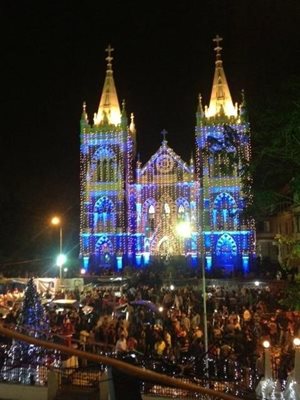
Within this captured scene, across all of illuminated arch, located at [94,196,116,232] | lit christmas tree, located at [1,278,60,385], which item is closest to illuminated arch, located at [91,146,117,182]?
illuminated arch, located at [94,196,116,232]

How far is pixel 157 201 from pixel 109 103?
568 inches

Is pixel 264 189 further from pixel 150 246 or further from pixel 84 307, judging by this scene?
pixel 150 246

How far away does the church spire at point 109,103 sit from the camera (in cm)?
5822

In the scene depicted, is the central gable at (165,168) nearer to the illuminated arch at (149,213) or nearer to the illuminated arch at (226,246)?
the illuminated arch at (149,213)

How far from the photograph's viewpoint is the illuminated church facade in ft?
169

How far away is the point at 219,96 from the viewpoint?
57.9m

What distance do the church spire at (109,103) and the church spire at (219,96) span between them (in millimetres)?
11286

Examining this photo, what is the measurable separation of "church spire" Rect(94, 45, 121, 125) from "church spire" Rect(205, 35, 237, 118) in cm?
1129

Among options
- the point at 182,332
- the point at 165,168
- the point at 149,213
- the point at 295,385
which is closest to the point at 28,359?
the point at 182,332

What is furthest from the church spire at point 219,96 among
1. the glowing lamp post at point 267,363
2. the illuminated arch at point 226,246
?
the glowing lamp post at point 267,363

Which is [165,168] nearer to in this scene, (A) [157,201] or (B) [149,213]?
(A) [157,201]

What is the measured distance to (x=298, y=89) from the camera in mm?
9578

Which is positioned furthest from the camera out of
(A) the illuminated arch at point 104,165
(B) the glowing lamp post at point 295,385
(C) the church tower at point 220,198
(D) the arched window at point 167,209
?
(A) the illuminated arch at point 104,165

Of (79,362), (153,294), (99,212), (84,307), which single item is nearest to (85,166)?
(99,212)
